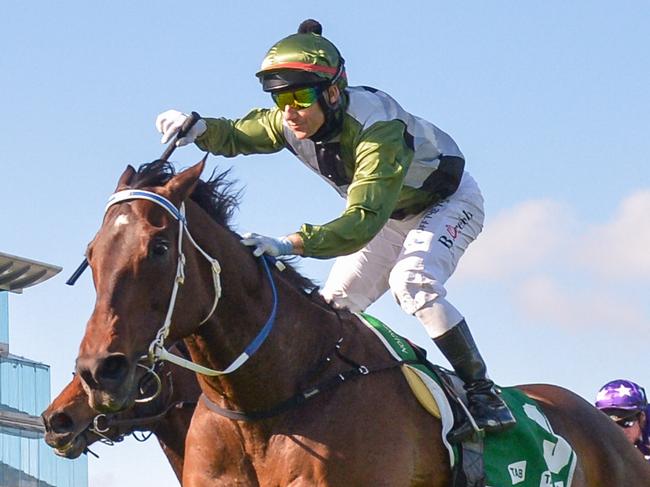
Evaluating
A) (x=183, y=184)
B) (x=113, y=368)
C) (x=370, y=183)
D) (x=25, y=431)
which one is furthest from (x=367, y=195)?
(x=25, y=431)

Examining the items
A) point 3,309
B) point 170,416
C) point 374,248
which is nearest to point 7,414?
point 3,309

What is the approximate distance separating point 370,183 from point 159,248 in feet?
4.75

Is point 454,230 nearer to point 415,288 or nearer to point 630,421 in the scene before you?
point 415,288

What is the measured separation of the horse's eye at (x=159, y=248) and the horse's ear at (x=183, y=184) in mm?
332

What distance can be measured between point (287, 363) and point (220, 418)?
1.46ft

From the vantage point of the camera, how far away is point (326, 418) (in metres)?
9.12

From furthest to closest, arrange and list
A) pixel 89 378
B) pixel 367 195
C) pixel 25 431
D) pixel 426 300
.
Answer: pixel 25 431 → pixel 426 300 → pixel 367 195 → pixel 89 378

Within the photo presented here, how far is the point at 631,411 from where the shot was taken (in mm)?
13297

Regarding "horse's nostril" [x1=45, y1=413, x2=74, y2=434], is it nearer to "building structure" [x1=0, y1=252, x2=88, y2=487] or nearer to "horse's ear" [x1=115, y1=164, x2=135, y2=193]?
"horse's ear" [x1=115, y1=164, x2=135, y2=193]

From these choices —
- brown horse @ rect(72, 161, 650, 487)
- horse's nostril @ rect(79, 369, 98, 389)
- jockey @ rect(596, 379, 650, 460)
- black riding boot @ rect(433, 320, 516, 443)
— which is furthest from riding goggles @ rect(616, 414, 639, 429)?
horse's nostril @ rect(79, 369, 98, 389)

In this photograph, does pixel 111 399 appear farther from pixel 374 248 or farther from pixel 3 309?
pixel 3 309

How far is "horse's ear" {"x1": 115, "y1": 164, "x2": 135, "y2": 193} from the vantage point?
906 cm

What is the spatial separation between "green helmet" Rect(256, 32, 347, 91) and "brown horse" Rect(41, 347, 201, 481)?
3259 mm

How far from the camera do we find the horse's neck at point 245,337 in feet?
29.8
